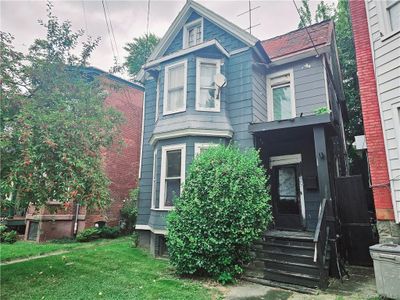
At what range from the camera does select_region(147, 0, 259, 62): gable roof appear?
8979mm

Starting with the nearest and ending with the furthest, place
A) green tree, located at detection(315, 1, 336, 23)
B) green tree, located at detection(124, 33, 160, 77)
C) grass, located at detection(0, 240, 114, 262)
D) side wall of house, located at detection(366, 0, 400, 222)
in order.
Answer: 1. side wall of house, located at detection(366, 0, 400, 222)
2. grass, located at detection(0, 240, 114, 262)
3. green tree, located at detection(315, 1, 336, 23)
4. green tree, located at detection(124, 33, 160, 77)

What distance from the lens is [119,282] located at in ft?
18.5

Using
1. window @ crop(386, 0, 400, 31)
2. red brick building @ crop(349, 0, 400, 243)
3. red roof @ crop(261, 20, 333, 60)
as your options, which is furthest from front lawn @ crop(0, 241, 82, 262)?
window @ crop(386, 0, 400, 31)

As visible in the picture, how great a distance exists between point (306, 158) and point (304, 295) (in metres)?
4.67

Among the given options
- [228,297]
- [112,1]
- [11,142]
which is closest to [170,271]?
[228,297]

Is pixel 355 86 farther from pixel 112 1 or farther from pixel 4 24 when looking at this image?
pixel 4 24

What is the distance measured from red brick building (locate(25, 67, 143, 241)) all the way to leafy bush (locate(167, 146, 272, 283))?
3819mm

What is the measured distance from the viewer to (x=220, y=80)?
8.73 metres

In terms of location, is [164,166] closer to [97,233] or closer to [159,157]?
[159,157]

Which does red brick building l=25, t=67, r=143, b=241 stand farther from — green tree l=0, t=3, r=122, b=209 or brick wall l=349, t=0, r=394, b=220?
brick wall l=349, t=0, r=394, b=220

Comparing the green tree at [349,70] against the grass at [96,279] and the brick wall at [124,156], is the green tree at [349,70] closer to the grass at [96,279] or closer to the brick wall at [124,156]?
the brick wall at [124,156]

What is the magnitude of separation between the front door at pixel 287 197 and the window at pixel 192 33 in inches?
224

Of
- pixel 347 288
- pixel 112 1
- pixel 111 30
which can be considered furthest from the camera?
pixel 111 30

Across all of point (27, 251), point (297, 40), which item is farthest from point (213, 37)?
point (27, 251)
